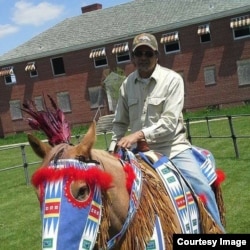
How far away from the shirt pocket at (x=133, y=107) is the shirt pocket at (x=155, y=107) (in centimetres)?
16

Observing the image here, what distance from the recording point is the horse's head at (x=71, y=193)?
2283mm

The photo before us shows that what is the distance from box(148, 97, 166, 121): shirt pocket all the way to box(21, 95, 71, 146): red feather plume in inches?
37.2

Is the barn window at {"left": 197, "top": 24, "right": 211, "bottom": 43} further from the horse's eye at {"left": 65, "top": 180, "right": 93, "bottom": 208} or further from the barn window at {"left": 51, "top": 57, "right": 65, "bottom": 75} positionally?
the horse's eye at {"left": 65, "top": 180, "right": 93, "bottom": 208}

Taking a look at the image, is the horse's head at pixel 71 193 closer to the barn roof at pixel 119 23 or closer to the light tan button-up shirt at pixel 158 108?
the light tan button-up shirt at pixel 158 108

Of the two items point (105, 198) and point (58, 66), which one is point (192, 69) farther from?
point (105, 198)

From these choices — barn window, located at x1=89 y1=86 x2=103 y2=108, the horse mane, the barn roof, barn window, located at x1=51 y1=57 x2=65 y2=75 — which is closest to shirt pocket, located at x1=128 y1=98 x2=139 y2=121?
the horse mane

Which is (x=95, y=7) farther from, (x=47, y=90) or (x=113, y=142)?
(x=113, y=142)

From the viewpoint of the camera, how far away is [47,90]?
117 ft

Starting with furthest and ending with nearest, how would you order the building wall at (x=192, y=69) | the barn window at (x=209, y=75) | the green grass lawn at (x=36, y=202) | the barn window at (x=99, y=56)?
the barn window at (x=99, y=56), the barn window at (x=209, y=75), the building wall at (x=192, y=69), the green grass lawn at (x=36, y=202)

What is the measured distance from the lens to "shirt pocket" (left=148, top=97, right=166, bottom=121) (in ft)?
11.3

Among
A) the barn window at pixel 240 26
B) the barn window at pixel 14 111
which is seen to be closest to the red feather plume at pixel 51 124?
the barn window at pixel 240 26

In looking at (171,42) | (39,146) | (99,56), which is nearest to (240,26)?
(171,42)

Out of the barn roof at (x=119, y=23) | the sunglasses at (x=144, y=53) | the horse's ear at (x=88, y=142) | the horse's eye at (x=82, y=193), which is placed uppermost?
the barn roof at (x=119, y=23)

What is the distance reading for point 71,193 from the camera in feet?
7.73
